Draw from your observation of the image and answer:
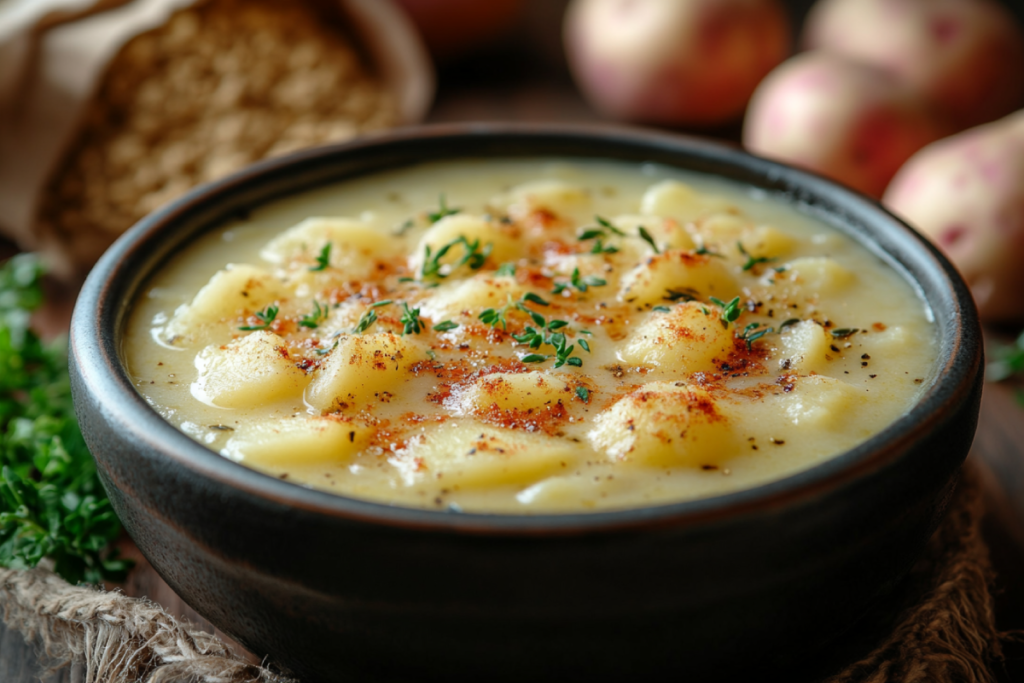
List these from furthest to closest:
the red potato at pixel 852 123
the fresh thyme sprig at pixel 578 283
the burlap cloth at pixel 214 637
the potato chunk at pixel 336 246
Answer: the red potato at pixel 852 123 → the potato chunk at pixel 336 246 → the fresh thyme sprig at pixel 578 283 → the burlap cloth at pixel 214 637

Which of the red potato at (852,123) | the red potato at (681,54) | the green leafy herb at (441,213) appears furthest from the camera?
the red potato at (681,54)

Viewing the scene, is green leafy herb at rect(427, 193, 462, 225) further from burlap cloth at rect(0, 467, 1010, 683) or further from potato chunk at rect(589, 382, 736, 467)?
burlap cloth at rect(0, 467, 1010, 683)

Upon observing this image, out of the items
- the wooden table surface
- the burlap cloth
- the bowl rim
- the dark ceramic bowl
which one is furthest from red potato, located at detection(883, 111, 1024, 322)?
the dark ceramic bowl

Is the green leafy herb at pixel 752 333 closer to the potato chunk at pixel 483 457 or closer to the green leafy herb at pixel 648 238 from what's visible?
the green leafy herb at pixel 648 238

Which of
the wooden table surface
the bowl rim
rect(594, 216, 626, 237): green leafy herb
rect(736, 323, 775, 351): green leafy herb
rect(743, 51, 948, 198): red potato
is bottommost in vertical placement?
the wooden table surface

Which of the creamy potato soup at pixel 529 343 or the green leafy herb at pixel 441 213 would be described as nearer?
the creamy potato soup at pixel 529 343

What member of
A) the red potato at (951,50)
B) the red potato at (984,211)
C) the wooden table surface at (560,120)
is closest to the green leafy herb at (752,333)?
the wooden table surface at (560,120)
